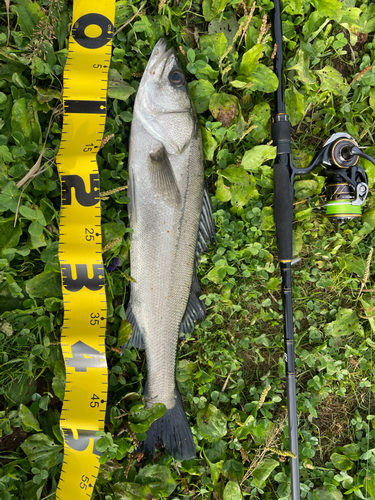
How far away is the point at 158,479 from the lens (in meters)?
2.17

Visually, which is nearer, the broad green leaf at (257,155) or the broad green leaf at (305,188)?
the broad green leaf at (257,155)

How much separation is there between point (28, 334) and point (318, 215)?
2405mm

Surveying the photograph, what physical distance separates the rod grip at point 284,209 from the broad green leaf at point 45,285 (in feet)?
5.27

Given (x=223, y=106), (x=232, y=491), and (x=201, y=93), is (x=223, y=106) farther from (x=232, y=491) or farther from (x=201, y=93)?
(x=232, y=491)

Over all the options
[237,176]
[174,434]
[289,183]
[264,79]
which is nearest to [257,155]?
[237,176]

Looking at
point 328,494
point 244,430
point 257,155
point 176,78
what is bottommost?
point 328,494

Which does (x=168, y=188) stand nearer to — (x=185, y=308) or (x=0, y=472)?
(x=185, y=308)

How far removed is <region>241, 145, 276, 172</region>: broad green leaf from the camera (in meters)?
2.31

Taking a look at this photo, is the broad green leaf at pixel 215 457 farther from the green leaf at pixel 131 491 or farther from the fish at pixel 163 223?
the green leaf at pixel 131 491

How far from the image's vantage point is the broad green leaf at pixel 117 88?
2.12 m

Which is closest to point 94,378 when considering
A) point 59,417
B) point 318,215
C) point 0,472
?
point 59,417

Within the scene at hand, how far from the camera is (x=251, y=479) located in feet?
7.85

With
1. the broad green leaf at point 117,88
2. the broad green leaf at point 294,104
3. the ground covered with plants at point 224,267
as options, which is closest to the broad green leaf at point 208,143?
the ground covered with plants at point 224,267

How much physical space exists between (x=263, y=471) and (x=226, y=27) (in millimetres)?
3420
